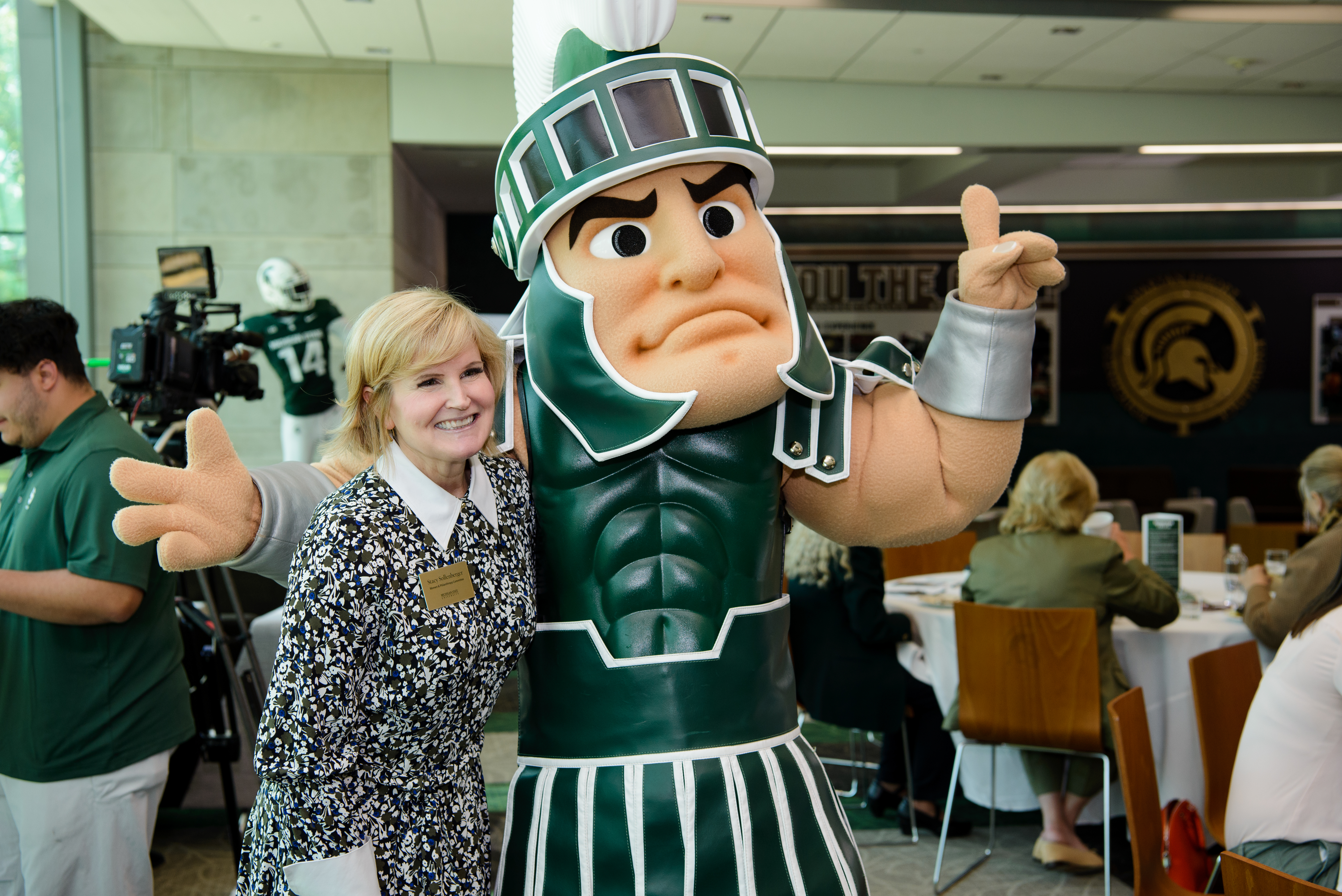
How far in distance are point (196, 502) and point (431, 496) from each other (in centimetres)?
30

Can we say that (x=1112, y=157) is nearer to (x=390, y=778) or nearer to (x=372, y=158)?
(x=372, y=158)

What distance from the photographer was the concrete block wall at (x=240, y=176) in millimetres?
6746

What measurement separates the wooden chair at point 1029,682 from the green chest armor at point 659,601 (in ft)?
5.73

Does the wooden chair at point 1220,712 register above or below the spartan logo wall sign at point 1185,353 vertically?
below

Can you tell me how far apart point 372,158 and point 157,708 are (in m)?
5.54

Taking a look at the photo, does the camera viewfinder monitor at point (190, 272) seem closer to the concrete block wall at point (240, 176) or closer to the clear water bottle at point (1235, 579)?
the concrete block wall at point (240, 176)

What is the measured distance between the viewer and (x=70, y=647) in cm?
201

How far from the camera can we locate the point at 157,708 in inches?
82.4

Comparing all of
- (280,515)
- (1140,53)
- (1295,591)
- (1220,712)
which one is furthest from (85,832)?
(1140,53)

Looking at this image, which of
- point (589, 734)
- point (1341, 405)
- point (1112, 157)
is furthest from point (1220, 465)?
point (589, 734)

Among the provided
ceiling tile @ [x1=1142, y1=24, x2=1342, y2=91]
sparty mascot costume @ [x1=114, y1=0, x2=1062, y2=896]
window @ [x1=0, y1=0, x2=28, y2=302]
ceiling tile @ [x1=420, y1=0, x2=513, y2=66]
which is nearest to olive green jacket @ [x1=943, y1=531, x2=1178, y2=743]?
sparty mascot costume @ [x1=114, y1=0, x2=1062, y2=896]

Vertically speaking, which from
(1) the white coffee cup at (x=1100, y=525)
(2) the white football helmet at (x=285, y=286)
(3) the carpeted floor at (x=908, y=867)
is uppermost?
(2) the white football helmet at (x=285, y=286)

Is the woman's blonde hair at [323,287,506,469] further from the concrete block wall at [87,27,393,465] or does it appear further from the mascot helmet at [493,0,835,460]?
the concrete block wall at [87,27,393,465]

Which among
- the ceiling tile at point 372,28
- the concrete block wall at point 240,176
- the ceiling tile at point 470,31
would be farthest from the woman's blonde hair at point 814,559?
the concrete block wall at point 240,176
